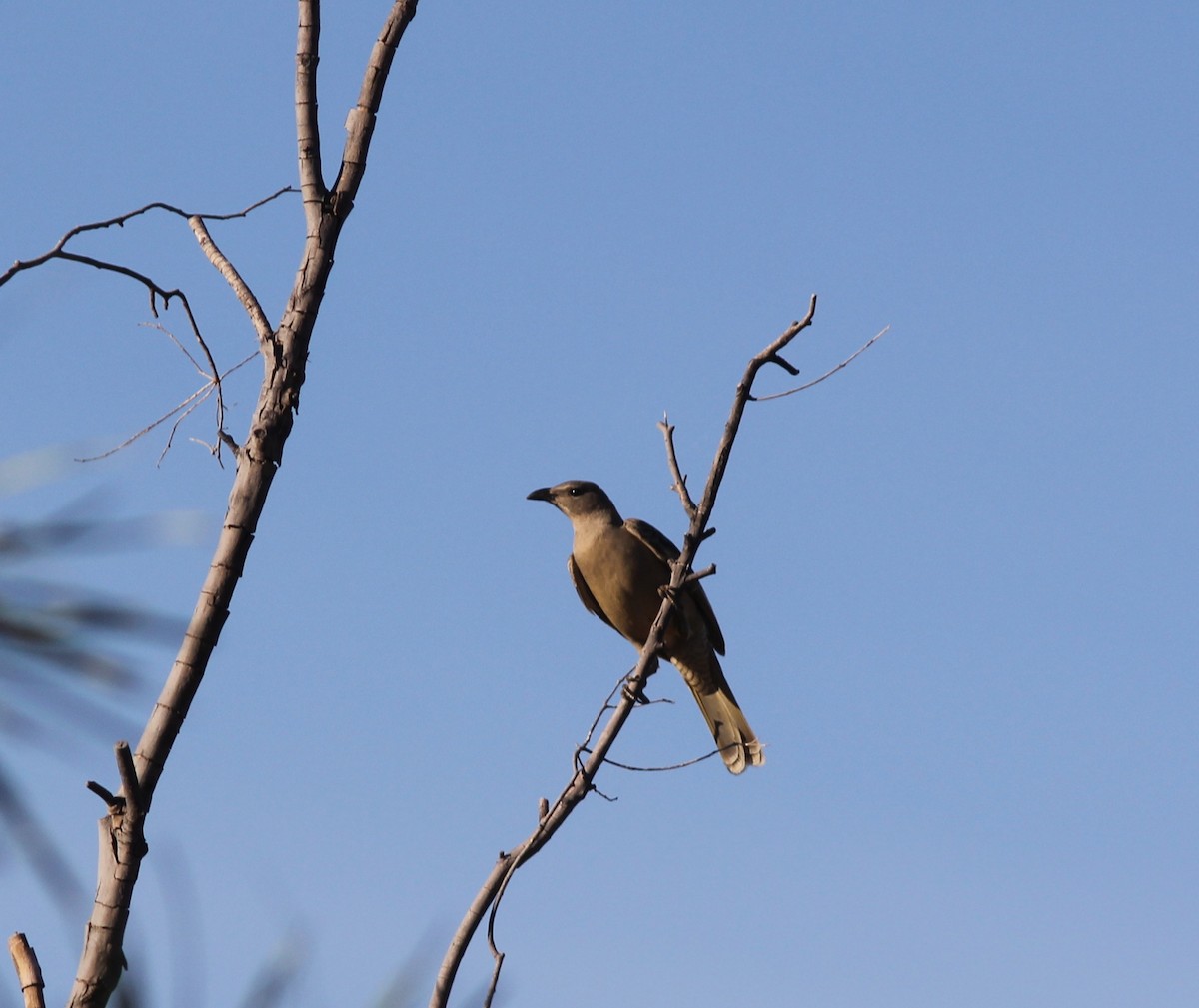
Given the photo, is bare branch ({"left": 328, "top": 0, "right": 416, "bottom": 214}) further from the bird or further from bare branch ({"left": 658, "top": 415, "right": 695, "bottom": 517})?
the bird

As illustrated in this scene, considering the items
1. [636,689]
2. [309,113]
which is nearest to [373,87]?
[309,113]

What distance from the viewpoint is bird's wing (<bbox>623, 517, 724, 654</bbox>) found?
25.1 feet

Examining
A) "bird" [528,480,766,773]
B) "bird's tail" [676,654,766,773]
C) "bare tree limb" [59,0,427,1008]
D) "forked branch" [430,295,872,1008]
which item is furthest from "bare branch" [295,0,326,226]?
"bird's tail" [676,654,766,773]

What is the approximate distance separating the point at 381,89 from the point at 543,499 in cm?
531

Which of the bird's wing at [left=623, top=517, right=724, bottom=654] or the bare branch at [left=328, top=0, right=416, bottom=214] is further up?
the bird's wing at [left=623, top=517, right=724, bottom=654]

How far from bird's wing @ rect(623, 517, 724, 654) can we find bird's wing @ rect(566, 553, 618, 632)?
15.5 inches

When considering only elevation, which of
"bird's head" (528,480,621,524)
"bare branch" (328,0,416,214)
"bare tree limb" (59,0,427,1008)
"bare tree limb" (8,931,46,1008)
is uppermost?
"bird's head" (528,480,621,524)

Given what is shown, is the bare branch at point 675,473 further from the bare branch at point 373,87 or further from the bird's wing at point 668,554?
the bird's wing at point 668,554

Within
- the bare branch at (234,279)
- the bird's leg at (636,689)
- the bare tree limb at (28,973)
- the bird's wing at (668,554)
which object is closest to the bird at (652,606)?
the bird's wing at (668,554)

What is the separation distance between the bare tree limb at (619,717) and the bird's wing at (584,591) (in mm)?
3847

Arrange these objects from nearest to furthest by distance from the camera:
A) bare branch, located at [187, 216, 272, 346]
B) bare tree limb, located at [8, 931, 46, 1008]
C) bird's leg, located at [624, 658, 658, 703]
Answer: bare tree limb, located at [8, 931, 46, 1008] < bare branch, located at [187, 216, 272, 346] < bird's leg, located at [624, 658, 658, 703]

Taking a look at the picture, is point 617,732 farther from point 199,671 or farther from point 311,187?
point 311,187

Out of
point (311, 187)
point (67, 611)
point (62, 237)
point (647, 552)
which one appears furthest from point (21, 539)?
point (647, 552)

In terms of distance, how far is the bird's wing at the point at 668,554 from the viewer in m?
7.64
